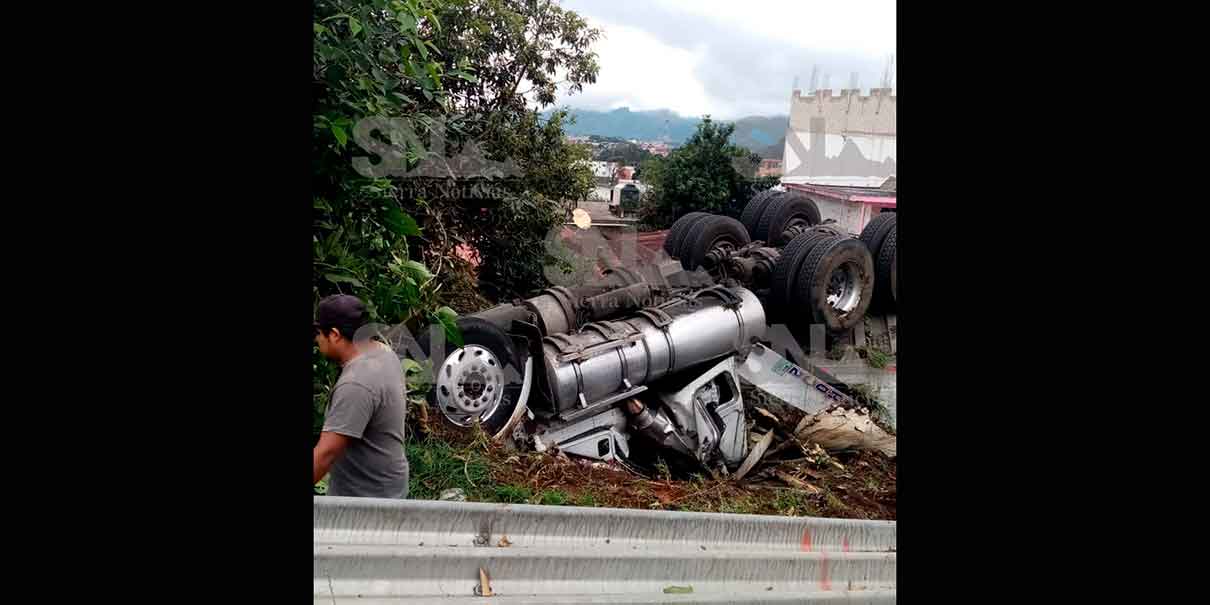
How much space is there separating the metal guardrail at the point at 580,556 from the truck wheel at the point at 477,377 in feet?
6.36

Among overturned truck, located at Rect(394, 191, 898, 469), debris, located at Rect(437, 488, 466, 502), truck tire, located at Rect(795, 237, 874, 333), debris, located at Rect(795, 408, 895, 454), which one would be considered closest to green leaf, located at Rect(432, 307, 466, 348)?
debris, located at Rect(437, 488, 466, 502)

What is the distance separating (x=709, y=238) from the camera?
574 centimetres

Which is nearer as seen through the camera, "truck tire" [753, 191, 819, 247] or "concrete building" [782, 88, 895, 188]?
"concrete building" [782, 88, 895, 188]

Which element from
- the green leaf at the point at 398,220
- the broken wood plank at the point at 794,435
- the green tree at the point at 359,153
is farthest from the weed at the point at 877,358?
the green leaf at the point at 398,220

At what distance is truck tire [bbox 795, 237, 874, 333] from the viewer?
5102mm

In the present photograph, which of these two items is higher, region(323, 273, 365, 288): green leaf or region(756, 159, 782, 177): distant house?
region(756, 159, 782, 177): distant house

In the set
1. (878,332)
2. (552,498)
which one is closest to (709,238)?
(878,332)

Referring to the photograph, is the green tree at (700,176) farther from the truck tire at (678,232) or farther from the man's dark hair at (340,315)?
the man's dark hair at (340,315)

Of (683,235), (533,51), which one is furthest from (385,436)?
(683,235)

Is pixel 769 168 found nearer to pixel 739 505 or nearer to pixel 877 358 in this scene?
pixel 877 358

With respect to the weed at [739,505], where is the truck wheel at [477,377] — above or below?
above

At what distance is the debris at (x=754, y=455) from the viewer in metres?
4.50

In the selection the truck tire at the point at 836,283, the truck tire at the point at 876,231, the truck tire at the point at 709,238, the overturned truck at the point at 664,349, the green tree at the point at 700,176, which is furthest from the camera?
the green tree at the point at 700,176

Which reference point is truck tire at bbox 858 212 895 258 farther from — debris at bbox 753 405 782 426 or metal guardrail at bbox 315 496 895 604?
metal guardrail at bbox 315 496 895 604
